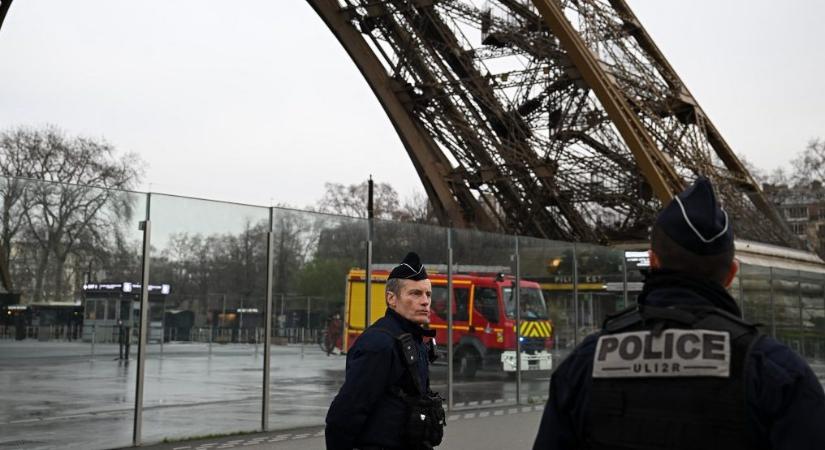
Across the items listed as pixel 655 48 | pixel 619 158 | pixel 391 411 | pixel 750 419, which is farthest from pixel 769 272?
pixel 750 419

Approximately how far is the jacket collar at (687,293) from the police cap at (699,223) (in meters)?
0.07

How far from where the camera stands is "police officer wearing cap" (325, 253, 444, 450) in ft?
13.4

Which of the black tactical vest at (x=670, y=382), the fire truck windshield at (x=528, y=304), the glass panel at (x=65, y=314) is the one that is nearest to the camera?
the black tactical vest at (x=670, y=382)

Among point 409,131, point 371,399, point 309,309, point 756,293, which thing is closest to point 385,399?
point 371,399

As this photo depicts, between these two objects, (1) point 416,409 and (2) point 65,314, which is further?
(2) point 65,314

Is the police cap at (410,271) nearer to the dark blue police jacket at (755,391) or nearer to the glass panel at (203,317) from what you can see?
the dark blue police jacket at (755,391)

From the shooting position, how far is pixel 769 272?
23047 mm

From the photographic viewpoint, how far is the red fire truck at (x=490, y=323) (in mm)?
14664

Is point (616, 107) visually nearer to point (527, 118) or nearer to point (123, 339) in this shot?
point (527, 118)

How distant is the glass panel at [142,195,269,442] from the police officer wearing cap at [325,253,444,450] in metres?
6.47

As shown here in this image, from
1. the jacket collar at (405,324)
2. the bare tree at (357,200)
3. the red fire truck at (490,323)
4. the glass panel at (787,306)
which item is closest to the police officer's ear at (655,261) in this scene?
the jacket collar at (405,324)

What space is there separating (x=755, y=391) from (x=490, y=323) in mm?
13341

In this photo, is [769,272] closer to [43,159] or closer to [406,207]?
[43,159]

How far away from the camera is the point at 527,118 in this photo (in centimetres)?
3281
